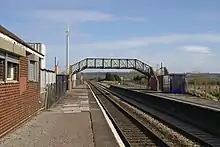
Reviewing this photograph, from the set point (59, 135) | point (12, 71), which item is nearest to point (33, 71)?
point (12, 71)

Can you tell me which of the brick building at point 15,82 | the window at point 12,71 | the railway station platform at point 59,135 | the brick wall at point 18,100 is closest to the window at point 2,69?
the brick building at point 15,82

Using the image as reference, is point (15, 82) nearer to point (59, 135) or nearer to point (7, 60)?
point (7, 60)

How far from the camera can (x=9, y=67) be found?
1446cm

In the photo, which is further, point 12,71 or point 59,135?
point 12,71

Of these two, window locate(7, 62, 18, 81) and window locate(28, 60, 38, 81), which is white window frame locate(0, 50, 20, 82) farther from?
window locate(28, 60, 38, 81)

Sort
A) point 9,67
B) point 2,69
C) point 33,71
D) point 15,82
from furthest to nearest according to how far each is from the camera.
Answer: point 33,71 → point 15,82 → point 9,67 → point 2,69

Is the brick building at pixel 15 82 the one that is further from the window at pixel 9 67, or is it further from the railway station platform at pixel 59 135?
the railway station platform at pixel 59 135

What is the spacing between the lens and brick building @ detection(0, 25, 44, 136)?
41.2 feet

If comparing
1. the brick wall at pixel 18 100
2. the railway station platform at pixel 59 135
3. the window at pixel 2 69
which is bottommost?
the railway station platform at pixel 59 135

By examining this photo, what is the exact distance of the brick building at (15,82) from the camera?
12.6 metres

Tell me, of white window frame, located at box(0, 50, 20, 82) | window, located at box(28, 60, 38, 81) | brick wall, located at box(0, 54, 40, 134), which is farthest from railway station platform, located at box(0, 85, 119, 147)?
window, located at box(28, 60, 38, 81)

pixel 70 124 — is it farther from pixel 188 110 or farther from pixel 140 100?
pixel 140 100

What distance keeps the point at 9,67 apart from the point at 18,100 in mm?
1505

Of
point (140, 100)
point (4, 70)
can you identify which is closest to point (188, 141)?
point (4, 70)
